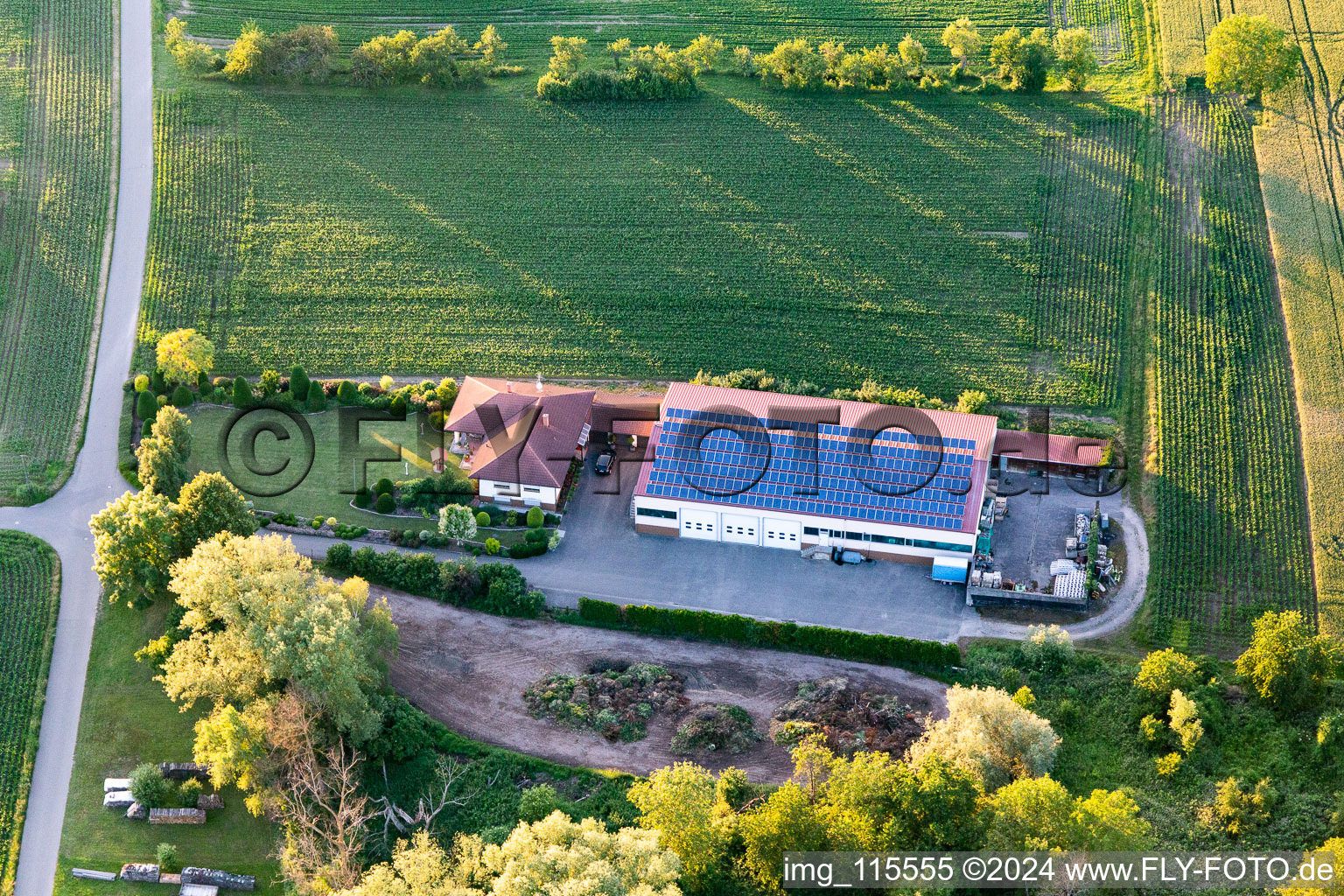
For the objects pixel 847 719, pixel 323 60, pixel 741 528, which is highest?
pixel 323 60

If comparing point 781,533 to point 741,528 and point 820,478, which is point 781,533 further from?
point 820,478

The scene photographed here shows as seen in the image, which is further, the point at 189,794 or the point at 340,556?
the point at 340,556

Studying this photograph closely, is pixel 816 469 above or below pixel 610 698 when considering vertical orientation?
above

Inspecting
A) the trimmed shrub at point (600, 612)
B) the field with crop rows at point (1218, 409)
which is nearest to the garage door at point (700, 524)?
the trimmed shrub at point (600, 612)

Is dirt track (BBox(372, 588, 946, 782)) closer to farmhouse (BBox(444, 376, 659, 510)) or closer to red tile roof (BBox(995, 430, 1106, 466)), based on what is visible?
farmhouse (BBox(444, 376, 659, 510))

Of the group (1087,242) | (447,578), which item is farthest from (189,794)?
(1087,242)

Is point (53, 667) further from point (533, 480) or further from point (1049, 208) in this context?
point (1049, 208)

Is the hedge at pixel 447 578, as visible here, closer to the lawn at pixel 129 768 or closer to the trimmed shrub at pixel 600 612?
the trimmed shrub at pixel 600 612
